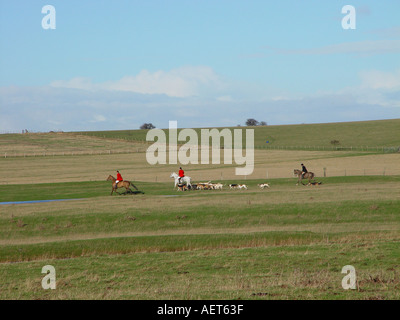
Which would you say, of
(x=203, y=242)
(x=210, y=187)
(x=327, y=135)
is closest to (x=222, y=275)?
(x=203, y=242)

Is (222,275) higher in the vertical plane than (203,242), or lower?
higher

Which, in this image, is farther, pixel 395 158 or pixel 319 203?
pixel 395 158

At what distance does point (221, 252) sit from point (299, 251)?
3.11 m

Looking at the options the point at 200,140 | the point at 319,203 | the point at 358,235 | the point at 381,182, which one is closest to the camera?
the point at 358,235

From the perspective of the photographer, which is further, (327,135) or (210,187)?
(327,135)

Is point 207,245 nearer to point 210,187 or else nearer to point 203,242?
point 203,242

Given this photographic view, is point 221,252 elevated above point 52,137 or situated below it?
below

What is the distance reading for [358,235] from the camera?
26.7 m

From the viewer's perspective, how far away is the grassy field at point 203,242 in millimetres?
15420

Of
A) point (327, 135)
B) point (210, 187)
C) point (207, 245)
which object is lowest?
point (207, 245)

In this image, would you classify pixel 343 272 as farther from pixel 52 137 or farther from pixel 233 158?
pixel 52 137

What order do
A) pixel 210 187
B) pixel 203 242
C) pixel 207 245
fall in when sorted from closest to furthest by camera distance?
pixel 207 245 < pixel 203 242 < pixel 210 187

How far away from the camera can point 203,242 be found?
85.6 feet
